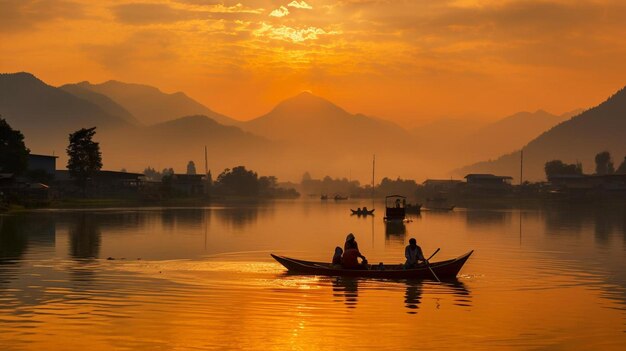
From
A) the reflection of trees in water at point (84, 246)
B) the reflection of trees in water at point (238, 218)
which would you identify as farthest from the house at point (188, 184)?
the reflection of trees in water at point (84, 246)

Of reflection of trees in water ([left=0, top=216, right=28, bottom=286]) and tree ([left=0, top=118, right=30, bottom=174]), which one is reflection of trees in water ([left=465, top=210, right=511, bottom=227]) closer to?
reflection of trees in water ([left=0, top=216, right=28, bottom=286])

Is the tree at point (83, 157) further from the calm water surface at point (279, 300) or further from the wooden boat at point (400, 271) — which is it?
the wooden boat at point (400, 271)

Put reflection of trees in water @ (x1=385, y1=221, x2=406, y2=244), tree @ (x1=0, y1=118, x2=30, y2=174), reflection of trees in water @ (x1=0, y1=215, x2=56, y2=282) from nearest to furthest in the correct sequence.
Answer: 1. reflection of trees in water @ (x1=0, y1=215, x2=56, y2=282)
2. reflection of trees in water @ (x1=385, y1=221, x2=406, y2=244)
3. tree @ (x1=0, y1=118, x2=30, y2=174)

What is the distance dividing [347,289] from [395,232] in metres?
48.9

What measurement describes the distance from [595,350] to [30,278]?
79.9ft

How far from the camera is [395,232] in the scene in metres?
82.2

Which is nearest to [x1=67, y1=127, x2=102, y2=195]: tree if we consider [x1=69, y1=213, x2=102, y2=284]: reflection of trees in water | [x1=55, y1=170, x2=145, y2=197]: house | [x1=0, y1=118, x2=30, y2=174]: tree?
[x1=55, y1=170, x2=145, y2=197]: house

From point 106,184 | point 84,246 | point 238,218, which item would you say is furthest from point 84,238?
point 106,184

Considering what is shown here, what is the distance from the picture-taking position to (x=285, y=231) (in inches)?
3152

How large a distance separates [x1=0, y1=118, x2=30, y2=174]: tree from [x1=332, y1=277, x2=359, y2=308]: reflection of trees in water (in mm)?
82592

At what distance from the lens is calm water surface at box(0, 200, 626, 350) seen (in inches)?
910

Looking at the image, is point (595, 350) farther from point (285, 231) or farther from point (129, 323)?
point (285, 231)

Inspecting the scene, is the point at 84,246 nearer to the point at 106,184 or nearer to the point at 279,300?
the point at 279,300

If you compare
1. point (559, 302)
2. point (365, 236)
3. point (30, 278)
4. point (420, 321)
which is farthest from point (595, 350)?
point (365, 236)
